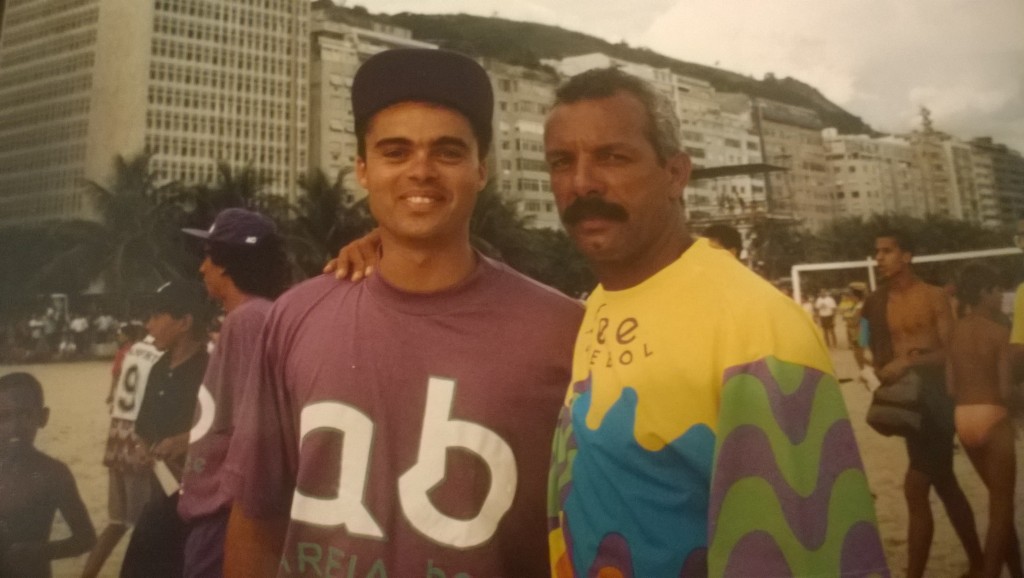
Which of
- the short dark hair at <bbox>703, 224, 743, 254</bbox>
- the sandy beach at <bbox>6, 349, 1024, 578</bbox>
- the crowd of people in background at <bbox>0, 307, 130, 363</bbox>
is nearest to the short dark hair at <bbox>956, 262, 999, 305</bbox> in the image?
the sandy beach at <bbox>6, 349, 1024, 578</bbox>

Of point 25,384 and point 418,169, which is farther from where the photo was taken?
point 25,384

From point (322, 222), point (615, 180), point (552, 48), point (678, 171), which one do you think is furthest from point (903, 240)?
point (322, 222)

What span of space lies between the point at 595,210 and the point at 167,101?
968 millimetres

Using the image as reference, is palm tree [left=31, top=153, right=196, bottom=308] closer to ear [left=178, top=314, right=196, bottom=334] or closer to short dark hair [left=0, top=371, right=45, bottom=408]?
ear [left=178, top=314, right=196, bottom=334]

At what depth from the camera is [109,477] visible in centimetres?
122

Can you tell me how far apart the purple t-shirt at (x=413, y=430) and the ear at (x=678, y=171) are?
0.77 ft

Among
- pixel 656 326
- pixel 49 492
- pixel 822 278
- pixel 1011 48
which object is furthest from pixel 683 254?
pixel 49 492

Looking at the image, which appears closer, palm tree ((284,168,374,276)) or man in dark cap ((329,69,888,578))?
man in dark cap ((329,69,888,578))

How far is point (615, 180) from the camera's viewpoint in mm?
865

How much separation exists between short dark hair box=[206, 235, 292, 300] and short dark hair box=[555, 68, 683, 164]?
62cm

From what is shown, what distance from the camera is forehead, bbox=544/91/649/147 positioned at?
86 centimetres

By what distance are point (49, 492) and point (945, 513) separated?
1606 millimetres

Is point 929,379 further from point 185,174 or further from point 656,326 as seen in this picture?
point 185,174

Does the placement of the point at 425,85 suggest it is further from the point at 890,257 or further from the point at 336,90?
the point at 890,257
